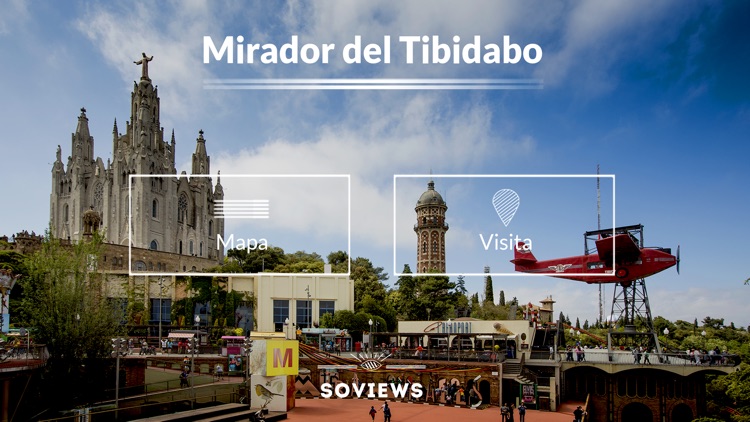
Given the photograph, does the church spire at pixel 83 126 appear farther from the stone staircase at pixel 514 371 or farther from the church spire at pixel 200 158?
the stone staircase at pixel 514 371

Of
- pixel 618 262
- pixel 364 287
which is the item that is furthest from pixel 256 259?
pixel 618 262

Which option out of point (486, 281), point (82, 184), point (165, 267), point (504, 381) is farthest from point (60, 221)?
point (504, 381)

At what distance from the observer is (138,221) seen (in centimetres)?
8019

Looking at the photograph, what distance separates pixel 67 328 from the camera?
27.0m

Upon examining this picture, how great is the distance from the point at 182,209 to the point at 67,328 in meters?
66.2

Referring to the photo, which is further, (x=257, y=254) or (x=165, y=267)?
(x=257, y=254)

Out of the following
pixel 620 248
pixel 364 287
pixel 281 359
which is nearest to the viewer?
pixel 281 359

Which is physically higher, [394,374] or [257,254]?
[257,254]

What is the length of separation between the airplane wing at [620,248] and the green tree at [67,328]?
93.2ft

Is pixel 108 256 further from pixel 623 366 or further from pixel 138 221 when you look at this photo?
pixel 623 366

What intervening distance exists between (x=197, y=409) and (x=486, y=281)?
2331 inches

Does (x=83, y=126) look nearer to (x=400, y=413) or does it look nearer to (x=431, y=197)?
(x=431, y=197)

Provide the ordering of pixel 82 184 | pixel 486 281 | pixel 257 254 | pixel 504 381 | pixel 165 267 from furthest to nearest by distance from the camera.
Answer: pixel 82 184 < pixel 486 281 < pixel 257 254 < pixel 165 267 < pixel 504 381

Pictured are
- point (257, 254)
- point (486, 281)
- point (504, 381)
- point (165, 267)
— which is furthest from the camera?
point (486, 281)
